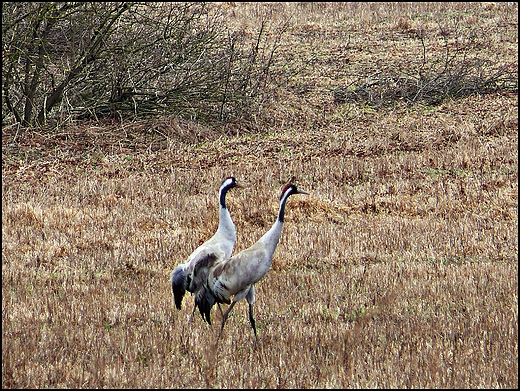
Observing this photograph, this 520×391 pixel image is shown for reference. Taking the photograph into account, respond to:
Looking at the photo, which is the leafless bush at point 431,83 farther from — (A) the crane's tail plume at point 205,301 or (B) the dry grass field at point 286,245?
(A) the crane's tail plume at point 205,301

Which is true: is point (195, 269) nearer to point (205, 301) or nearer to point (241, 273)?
point (205, 301)

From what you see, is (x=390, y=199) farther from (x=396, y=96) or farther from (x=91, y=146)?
(x=396, y=96)

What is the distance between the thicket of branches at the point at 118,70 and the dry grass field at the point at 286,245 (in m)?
0.58

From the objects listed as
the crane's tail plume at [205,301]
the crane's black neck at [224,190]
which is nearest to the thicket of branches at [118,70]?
the crane's black neck at [224,190]

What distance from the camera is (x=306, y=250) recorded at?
782cm

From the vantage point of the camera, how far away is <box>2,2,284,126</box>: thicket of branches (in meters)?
14.0

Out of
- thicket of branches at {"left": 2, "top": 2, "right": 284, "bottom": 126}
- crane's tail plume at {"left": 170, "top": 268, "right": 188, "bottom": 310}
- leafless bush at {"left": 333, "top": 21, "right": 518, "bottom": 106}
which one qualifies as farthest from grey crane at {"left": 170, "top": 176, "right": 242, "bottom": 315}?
leafless bush at {"left": 333, "top": 21, "right": 518, "bottom": 106}

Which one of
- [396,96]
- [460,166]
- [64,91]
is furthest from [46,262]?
[396,96]

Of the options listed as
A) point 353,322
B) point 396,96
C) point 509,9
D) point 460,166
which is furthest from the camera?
point 509,9

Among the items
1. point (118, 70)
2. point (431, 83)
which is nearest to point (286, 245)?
point (118, 70)

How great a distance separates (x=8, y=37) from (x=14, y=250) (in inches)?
258

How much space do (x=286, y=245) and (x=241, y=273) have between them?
2754 mm

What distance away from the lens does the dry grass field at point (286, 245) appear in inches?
191

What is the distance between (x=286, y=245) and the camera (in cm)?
805
